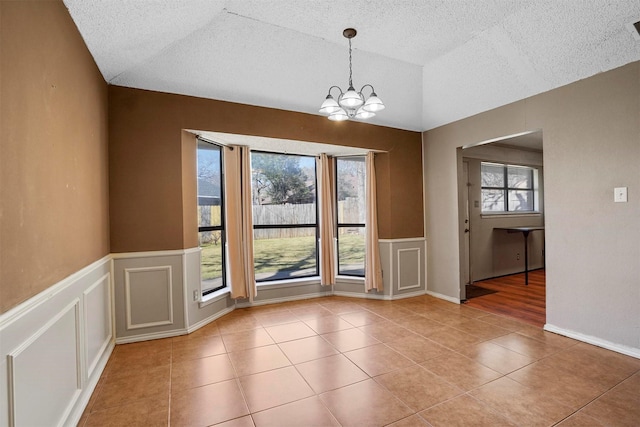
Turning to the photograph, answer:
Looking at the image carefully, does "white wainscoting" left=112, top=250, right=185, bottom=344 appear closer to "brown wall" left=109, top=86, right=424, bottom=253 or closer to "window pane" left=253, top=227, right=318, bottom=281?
"brown wall" left=109, top=86, right=424, bottom=253

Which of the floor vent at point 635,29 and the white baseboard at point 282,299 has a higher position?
the floor vent at point 635,29

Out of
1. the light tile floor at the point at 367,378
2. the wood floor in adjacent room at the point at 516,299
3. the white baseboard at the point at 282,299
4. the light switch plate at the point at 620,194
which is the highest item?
the light switch plate at the point at 620,194

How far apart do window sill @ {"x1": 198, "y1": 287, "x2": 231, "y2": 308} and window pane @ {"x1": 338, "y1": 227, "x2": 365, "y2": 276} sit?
1745 millimetres

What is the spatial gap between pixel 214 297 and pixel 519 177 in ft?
20.5

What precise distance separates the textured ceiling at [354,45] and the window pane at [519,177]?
2.98m

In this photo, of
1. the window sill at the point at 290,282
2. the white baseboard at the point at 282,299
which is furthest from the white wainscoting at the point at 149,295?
the window sill at the point at 290,282

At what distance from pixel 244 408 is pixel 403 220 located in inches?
130

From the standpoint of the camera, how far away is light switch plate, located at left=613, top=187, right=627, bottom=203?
2.65 metres

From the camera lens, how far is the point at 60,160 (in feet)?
5.96

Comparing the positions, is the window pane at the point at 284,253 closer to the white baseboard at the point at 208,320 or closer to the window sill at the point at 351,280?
the window sill at the point at 351,280

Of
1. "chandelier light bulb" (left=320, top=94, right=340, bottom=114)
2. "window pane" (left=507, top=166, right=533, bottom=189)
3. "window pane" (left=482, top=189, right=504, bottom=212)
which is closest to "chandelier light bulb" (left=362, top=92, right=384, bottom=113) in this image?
"chandelier light bulb" (left=320, top=94, right=340, bottom=114)

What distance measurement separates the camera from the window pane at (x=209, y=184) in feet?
12.2

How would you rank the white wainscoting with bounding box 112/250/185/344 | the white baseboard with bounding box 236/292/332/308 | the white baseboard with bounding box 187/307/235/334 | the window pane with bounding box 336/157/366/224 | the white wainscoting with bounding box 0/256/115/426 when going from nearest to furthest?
the white wainscoting with bounding box 0/256/115/426
the white wainscoting with bounding box 112/250/185/344
the white baseboard with bounding box 187/307/235/334
the white baseboard with bounding box 236/292/332/308
the window pane with bounding box 336/157/366/224

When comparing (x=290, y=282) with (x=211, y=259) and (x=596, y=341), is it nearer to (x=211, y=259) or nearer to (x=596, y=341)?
(x=211, y=259)
